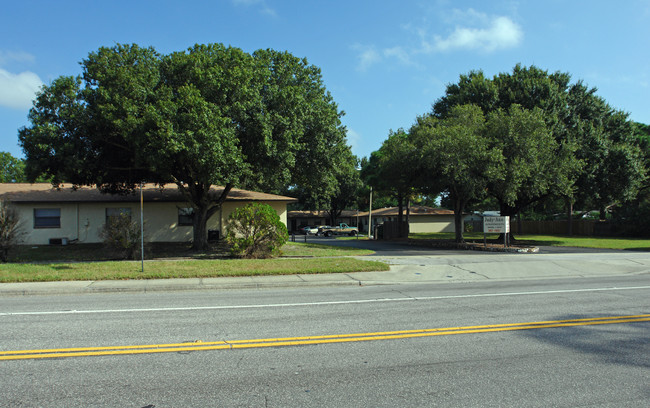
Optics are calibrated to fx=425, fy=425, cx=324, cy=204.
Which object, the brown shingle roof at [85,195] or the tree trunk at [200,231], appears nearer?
the tree trunk at [200,231]

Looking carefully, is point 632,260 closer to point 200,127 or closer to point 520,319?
point 520,319

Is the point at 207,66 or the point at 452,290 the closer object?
the point at 452,290

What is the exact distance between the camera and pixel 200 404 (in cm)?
403

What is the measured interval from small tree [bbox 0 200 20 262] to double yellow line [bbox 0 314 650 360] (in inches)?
525

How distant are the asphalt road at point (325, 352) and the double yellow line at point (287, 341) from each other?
30mm

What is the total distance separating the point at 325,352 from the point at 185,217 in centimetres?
2239

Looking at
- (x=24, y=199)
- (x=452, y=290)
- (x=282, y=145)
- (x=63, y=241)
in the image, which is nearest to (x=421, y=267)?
(x=452, y=290)

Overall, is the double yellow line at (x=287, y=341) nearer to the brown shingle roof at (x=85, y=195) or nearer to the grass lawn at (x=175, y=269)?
the grass lawn at (x=175, y=269)

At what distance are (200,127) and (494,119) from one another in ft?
59.7

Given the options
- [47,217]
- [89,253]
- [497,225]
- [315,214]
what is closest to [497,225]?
[497,225]

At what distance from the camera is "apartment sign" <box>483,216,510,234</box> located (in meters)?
23.7

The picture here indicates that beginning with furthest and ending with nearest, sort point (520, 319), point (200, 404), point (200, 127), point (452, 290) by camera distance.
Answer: point (200, 127)
point (452, 290)
point (520, 319)
point (200, 404)

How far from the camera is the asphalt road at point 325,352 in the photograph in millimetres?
4254

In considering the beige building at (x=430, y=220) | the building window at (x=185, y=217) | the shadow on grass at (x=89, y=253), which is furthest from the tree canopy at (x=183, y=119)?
the beige building at (x=430, y=220)
